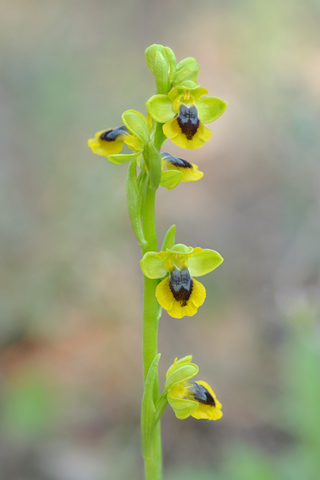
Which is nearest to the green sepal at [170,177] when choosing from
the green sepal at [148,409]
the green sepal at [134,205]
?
the green sepal at [134,205]

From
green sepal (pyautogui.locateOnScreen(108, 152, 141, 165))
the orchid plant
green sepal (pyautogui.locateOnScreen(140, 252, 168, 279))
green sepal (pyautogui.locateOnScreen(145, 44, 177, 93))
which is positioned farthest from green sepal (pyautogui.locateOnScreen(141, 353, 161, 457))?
green sepal (pyautogui.locateOnScreen(145, 44, 177, 93))

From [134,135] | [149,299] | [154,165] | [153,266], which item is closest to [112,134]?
[134,135]

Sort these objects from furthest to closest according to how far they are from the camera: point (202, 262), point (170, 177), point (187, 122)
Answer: point (202, 262)
point (170, 177)
point (187, 122)

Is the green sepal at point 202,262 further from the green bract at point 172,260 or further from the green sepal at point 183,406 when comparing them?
the green sepal at point 183,406

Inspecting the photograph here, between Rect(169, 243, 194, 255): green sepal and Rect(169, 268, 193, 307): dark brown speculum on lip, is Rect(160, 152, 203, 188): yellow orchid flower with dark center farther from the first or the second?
Rect(169, 268, 193, 307): dark brown speculum on lip

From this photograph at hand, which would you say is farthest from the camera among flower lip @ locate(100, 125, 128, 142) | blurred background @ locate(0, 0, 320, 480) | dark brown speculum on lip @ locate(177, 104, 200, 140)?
blurred background @ locate(0, 0, 320, 480)

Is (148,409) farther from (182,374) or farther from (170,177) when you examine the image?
(170,177)
